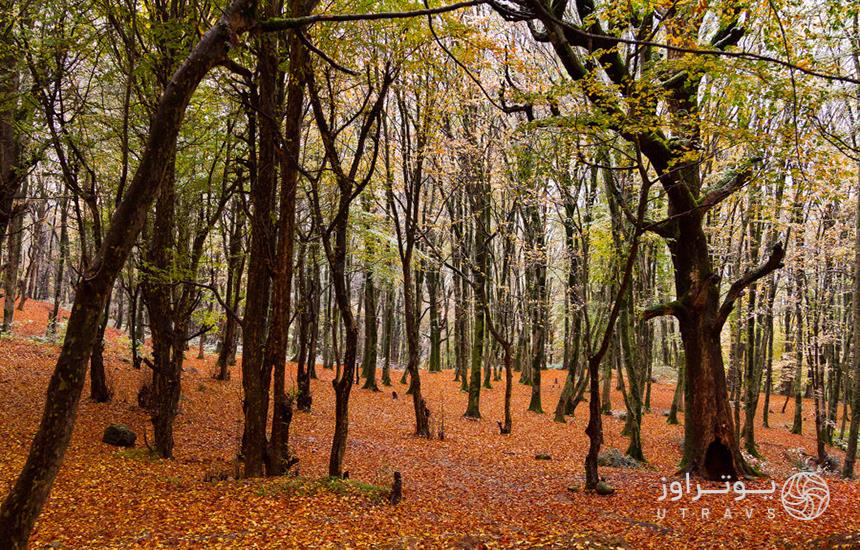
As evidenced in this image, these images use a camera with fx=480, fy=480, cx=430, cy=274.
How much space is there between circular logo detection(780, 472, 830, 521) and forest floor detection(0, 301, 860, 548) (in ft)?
0.49

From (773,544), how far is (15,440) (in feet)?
36.5

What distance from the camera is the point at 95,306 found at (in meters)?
3.32

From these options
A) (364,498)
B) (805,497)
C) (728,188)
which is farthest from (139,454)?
(728,188)

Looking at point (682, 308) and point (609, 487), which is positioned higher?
point (682, 308)

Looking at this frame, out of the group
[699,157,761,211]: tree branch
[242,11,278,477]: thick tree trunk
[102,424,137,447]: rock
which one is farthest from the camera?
[102,424,137,447]: rock

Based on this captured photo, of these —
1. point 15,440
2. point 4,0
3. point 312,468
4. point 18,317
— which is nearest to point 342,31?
point 4,0

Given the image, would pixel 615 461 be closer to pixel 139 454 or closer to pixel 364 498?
pixel 364 498

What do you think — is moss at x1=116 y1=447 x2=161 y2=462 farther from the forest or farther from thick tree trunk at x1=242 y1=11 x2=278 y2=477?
thick tree trunk at x1=242 y1=11 x2=278 y2=477

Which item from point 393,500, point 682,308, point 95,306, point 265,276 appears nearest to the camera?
point 95,306

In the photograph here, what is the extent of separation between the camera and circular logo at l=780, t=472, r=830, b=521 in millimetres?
6752

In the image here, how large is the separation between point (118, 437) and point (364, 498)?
5.19 metres

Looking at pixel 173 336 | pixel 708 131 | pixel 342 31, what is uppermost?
pixel 342 31

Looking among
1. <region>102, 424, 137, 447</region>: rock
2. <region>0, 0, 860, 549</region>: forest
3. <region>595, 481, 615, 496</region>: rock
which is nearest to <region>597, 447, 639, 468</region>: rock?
<region>0, 0, 860, 549</region>: forest

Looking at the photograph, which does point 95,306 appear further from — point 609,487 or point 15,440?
point 609,487
